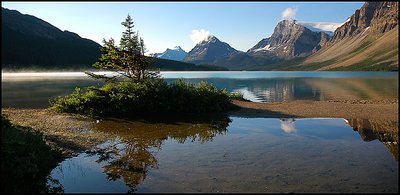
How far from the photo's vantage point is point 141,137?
20484mm

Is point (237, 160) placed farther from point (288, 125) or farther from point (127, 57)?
point (127, 57)

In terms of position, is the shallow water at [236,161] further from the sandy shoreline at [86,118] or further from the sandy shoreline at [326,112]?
the sandy shoreline at [326,112]

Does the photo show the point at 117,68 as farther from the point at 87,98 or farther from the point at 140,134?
the point at 140,134

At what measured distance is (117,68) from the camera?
3269cm

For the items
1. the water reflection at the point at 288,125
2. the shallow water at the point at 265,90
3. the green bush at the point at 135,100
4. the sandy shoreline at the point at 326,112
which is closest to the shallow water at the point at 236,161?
the water reflection at the point at 288,125

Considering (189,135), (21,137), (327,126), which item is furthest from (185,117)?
(21,137)

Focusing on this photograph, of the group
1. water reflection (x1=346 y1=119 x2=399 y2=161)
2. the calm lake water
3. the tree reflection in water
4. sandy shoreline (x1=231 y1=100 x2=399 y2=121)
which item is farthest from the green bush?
water reflection (x1=346 y1=119 x2=399 y2=161)

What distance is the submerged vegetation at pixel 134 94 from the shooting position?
29.0 metres

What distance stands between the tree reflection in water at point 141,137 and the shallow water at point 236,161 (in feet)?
0.16

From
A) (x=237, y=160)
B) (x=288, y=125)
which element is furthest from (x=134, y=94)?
(x=237, y=160)

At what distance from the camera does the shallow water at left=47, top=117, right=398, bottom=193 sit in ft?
39.2

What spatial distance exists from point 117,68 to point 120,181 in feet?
71.2

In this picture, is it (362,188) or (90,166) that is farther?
(90,166)

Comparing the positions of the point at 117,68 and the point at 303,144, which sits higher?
the point at 117,68
